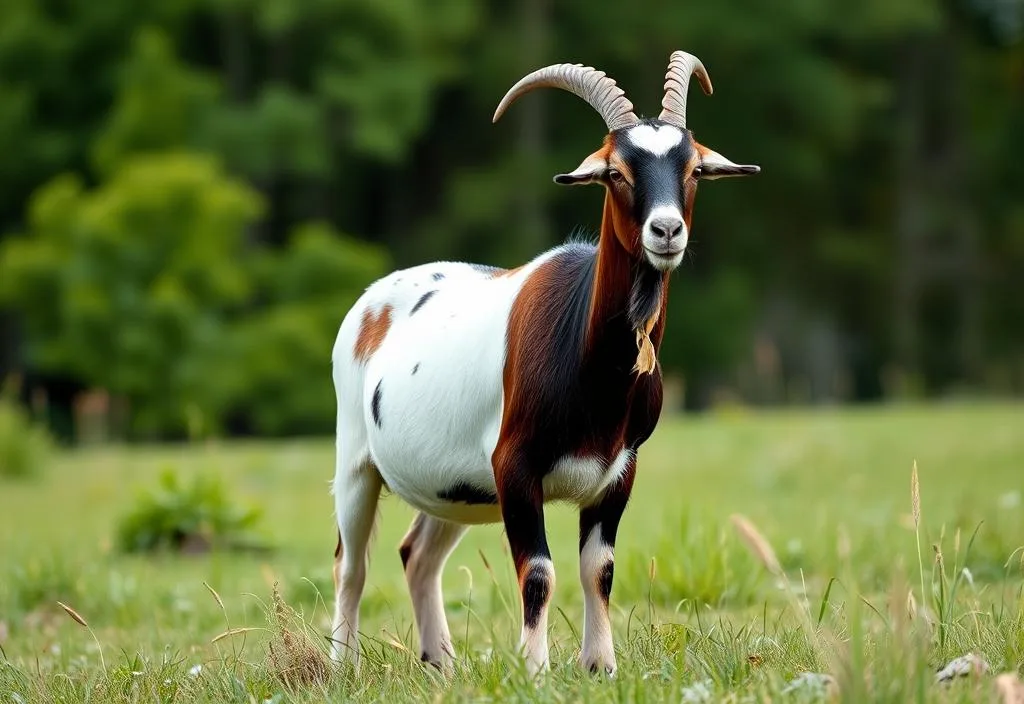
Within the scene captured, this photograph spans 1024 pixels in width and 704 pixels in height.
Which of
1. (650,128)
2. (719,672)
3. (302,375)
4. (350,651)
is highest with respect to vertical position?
(650,128)

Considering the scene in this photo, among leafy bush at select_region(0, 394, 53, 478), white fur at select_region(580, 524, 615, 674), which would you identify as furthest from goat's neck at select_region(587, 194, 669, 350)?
leafy bush at select_region(0, 394, 53, 478)

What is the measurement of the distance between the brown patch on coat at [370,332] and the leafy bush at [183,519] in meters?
5.29

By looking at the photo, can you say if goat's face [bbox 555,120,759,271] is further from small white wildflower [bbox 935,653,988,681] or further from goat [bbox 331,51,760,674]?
small white wildflower [bbox 935,653,988,681]

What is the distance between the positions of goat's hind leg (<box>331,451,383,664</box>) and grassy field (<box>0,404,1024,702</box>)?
237mm

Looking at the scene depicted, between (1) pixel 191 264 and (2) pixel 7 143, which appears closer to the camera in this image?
(1) pixel 191 264

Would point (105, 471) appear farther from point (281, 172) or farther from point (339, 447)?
point (281, 172)

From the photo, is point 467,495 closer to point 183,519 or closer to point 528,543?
point 528,543

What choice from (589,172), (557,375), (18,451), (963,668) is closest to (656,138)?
(589,172)

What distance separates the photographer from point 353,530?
6918 millimetres

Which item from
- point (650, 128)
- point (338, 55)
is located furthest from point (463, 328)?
point (338, 55)

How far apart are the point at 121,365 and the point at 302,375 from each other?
3.65m

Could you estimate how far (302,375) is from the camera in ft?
98.0

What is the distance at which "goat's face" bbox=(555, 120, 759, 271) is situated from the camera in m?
5.13

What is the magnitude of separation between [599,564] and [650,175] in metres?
1.55
